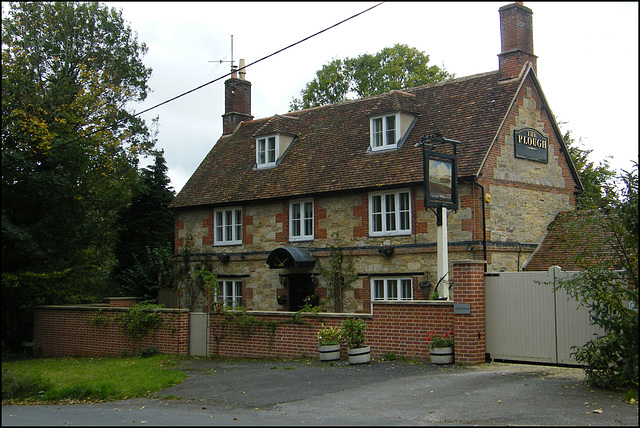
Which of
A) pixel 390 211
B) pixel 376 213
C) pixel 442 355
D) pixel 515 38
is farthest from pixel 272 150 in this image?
pixel 442 355

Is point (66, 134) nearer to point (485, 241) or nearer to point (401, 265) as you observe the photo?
point (401, 265)

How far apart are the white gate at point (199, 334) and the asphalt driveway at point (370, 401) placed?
4.21 m

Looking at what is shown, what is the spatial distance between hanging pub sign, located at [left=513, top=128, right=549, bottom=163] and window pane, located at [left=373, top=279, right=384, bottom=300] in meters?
5.93

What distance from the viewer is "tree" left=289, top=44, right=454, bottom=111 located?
42250mm

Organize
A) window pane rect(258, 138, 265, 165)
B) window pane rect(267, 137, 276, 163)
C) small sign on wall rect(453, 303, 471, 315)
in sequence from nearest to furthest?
small sign on wall rect(453, 303, 471, 315) → window pane rect(267, 137, 276, 163) → window pane rect(258, 138, 265, 165)

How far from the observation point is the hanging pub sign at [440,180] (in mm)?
16719

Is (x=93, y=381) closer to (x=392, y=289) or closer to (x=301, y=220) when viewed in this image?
(x=392, y=289)

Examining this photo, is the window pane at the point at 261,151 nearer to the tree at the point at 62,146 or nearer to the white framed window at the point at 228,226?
the white framed window at the point at 228,226

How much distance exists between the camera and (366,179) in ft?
73.2

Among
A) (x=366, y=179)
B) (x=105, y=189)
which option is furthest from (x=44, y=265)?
(x=366, y=179)

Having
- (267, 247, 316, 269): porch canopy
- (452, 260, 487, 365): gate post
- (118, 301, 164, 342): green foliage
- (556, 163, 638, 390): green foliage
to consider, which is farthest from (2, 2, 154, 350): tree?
(556, 163, 638, 390): green foliage

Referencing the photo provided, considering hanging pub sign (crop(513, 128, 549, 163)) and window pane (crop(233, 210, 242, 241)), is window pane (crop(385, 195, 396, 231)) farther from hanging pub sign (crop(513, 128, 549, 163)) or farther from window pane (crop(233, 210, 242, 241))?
window pane (crop(233, 210, 242, 241))

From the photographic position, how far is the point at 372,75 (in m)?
44.4

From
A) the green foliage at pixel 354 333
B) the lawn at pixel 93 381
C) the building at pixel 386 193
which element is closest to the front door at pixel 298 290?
the building at pixel 386 193
